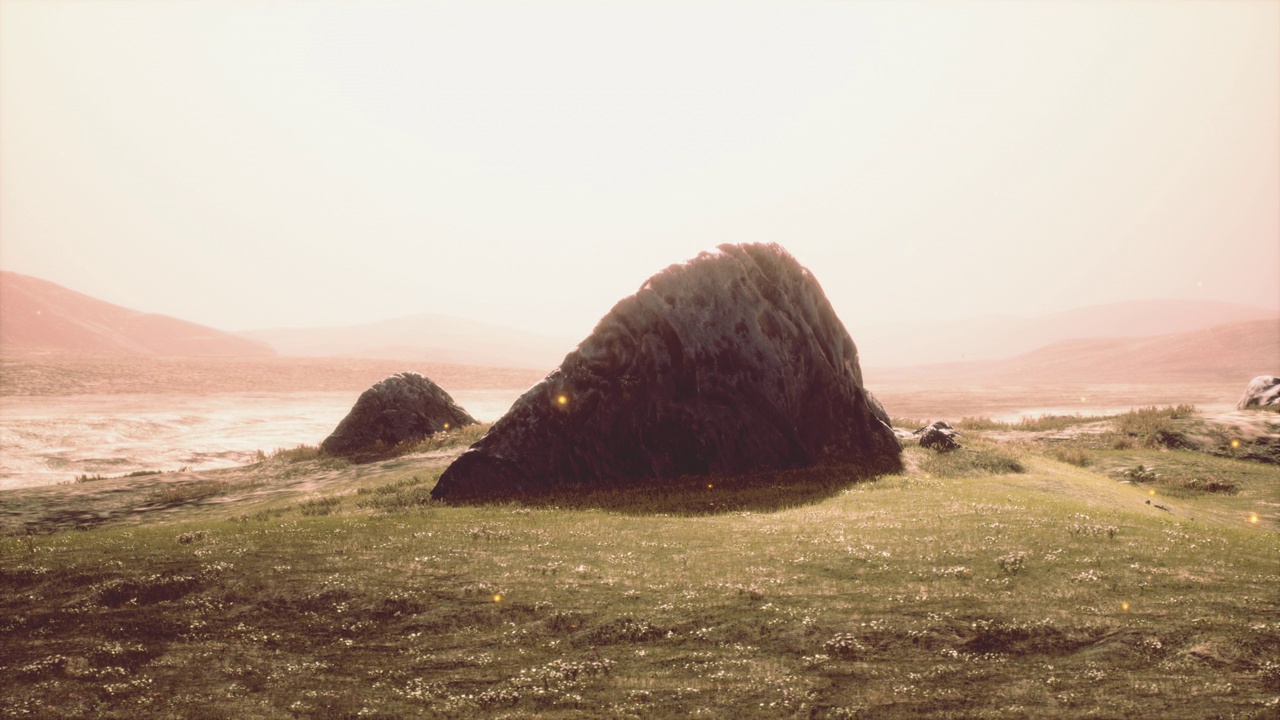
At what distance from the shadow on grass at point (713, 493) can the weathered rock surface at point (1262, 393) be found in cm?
3102

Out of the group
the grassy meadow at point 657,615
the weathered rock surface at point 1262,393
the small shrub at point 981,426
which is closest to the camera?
the grassy meadow at point 657,615

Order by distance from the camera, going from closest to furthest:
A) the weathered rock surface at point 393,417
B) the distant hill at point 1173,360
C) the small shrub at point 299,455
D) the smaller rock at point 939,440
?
the smaller rock at point 939,440
the small shrub at point 299,455
the weathered rock surface at point 393,417
the distant hill at point 1173,360

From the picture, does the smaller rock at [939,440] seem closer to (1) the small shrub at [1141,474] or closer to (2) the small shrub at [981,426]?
(1) the small shrub at [1141,474]

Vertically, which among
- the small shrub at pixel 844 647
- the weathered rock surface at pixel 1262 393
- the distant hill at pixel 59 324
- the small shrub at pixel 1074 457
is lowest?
the small shrub at pixel 844 647

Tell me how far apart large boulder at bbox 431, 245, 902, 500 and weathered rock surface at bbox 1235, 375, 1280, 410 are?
1181 inches

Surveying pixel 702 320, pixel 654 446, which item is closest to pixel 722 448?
pixel 654 446

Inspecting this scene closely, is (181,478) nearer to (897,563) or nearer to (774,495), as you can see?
(774,495)

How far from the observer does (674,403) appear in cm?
2355

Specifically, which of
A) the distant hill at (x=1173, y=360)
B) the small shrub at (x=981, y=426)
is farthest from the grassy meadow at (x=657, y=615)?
the distant hill at (x=1173, y=360)

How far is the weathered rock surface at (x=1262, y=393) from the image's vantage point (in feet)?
132

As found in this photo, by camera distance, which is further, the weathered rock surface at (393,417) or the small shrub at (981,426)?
the small shrub at (981,426)

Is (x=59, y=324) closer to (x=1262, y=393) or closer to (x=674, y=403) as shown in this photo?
(x=674, y=403)

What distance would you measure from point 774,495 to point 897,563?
731cm

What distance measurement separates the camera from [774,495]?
818 inches
